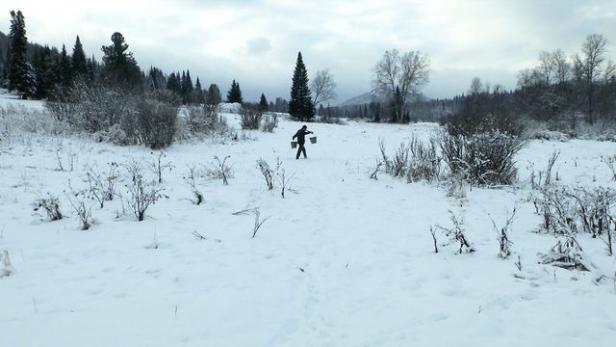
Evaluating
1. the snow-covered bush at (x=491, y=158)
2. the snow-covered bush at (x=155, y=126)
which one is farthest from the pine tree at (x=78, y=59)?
the snow-covered bush at (x=491, y=158)

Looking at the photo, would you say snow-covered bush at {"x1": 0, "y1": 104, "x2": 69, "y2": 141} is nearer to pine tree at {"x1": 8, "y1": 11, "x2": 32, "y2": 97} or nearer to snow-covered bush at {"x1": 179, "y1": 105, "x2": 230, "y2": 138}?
snow-covered bush at {"x1": 179, "y1": 105, "x2": 230, "y2": 138}

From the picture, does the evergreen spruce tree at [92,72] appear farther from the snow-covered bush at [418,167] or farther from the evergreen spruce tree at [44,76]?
the snow-covered bush at [418,167]

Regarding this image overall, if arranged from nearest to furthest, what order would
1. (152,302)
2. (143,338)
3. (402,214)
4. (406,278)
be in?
(143,338), (152,302), (406,278), (402,214)

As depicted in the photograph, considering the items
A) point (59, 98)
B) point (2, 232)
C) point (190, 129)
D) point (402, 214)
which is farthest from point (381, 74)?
point (2, 232)

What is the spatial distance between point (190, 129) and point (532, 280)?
18059mm

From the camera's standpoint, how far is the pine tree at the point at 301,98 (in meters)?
46.9

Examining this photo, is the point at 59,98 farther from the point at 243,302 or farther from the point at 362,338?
the point at 362,338

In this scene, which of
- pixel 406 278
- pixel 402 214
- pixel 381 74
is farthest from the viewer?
pixel 381 74

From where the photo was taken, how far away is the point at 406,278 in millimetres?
→ 4062

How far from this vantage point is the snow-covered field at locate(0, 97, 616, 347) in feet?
9.47

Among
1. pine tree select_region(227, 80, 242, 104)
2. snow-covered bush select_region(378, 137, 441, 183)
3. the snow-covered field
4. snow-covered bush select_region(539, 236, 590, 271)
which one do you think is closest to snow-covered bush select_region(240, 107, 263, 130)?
snow-covered bush select_region(378, 137, 441, 183)

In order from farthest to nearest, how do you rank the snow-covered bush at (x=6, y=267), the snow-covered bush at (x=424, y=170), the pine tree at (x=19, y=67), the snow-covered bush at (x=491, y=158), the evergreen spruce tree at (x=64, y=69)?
1. the evergreen spruce tree at (x=64, y=69)
2. the pine tree at (x=19, y=67)
3. the snow-covered bush at (x=424, y=170)
4. the snow-covered bush at (x=491, y=158)
5. the snow-covered bush at (x=6, y=267)

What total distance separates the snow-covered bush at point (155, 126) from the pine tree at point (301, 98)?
31.7 meters

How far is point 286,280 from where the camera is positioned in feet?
13.1
